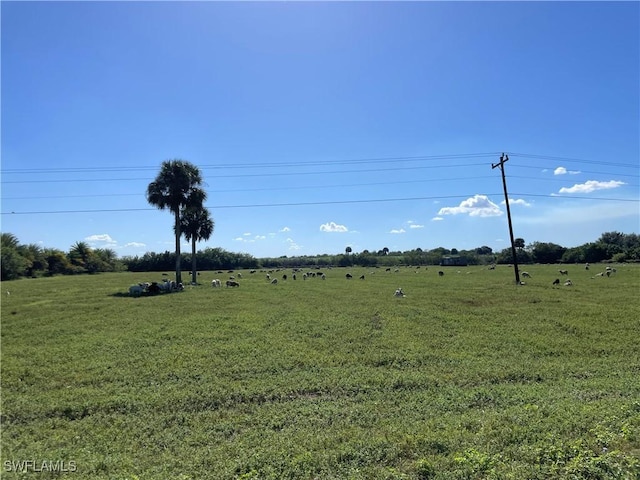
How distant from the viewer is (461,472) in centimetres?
404

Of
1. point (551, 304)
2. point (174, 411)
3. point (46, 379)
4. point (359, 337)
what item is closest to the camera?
point (174, 411)

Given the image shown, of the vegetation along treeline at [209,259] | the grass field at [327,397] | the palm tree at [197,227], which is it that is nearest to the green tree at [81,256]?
the vegetation along treeline at [209,259]

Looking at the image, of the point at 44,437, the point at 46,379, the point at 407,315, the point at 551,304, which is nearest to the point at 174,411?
the point at 44,437

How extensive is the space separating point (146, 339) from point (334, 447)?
9.47 metres

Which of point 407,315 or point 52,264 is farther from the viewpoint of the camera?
point 52,264

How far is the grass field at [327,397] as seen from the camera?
4504mm

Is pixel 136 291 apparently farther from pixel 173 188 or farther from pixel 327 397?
pixel 327 397

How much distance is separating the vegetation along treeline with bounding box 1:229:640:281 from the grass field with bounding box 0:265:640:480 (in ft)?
190

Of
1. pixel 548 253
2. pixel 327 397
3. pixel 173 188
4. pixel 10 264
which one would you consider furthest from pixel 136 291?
pixel 548 253

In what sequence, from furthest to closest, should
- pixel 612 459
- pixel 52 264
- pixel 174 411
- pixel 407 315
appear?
pixel 52 264
pixel 407 315
pixel 174 411
pixel 612 459

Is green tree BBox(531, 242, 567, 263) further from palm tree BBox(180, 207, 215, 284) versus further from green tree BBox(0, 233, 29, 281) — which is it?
green tree BBox(0, 233, 29, 281)

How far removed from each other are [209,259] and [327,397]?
83371 mm

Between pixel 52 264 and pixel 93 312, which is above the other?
pixel 52 264

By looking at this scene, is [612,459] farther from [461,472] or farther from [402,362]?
[402,362]
